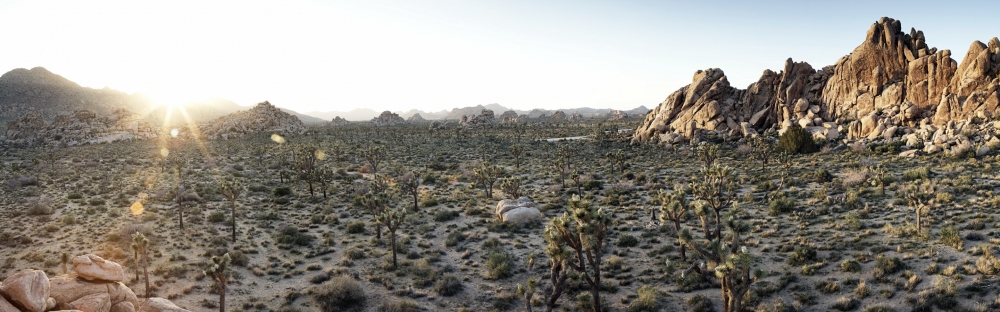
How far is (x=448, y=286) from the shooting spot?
20.9m

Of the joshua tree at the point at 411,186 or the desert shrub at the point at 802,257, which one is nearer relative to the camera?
the desert shrub at the point at 802,257

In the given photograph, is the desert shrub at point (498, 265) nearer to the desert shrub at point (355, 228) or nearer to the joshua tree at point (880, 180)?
the desert shrub at point (355, 228)

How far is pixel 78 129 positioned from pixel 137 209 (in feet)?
251

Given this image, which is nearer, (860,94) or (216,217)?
(216,217)

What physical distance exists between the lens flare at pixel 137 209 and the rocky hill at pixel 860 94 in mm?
69216

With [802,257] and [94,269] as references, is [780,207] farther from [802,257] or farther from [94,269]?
[94,269]

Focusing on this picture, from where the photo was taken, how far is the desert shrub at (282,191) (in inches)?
1576

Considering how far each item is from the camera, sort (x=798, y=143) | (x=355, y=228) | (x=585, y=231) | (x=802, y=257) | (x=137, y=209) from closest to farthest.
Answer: (x=585, y=231), (x=802, y=257), (x=355, y=228), (x=137, y=209), (x=798, y=143)

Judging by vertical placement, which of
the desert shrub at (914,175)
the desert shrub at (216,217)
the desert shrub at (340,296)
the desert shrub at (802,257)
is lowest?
the desert shrub at (340,296)

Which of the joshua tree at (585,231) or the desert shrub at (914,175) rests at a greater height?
the desert shrub at (914,175)

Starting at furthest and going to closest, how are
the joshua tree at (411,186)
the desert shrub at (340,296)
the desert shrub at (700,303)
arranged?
the joshua tree at (411,186) < the desert shrub at (340,296) < the desert shrub at (700,303)

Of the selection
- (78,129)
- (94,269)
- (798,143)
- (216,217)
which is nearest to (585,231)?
(94,269)

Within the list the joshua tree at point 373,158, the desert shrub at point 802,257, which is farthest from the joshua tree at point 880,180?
the joshua tree at point 373,158

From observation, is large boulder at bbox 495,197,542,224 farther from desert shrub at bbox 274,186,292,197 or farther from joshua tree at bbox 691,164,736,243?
desert shrub at bbox 274,186,292,197
